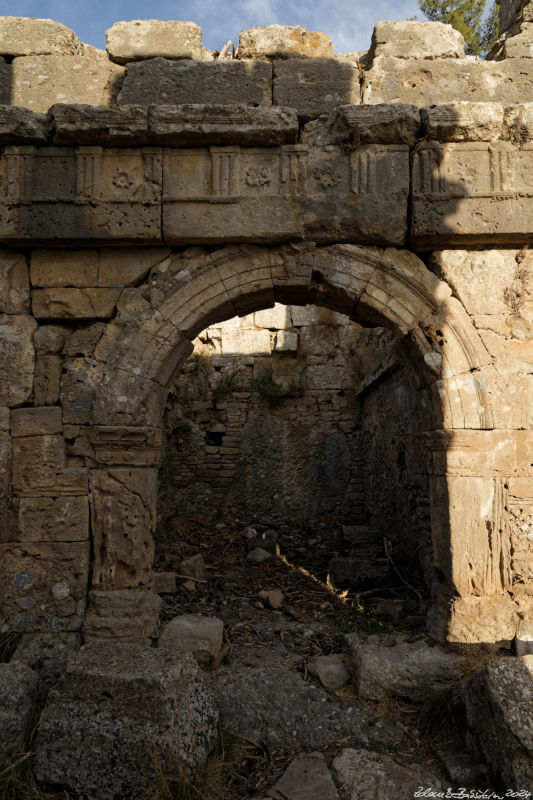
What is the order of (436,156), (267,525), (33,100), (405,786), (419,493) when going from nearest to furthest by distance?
(405,786)
(436,156)
(33,100)
(419,493)
(267,525)

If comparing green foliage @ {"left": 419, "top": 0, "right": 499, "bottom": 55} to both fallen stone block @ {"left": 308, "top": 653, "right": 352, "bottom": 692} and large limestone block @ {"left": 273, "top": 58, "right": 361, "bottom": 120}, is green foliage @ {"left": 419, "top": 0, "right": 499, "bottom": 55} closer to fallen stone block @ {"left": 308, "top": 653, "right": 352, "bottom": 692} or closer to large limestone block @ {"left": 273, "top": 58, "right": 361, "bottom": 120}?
large limestone block @ {"left": 273, "top": 58, "right": 361, "bottom": 120}

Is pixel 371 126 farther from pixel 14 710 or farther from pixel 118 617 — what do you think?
pixel 14 710

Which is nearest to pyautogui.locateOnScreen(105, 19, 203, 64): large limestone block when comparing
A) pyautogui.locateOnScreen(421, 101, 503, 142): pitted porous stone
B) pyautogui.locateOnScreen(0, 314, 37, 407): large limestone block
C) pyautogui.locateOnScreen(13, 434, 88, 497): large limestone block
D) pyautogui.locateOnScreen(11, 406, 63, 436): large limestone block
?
pyautogui.locateOnScreen(421, 101, 503, 142): pitted porous stone

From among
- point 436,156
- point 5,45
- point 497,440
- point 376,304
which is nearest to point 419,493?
point 497,440

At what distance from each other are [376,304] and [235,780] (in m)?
3.16

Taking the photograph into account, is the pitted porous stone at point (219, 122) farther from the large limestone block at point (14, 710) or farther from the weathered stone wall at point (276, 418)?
the weathered stone wall at point (276, 418)

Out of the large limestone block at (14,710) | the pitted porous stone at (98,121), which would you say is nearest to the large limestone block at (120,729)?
the large limestone block at (14,710)

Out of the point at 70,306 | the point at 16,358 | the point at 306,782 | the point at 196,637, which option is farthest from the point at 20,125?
the point at 306,782

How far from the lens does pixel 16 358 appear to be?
163 inches

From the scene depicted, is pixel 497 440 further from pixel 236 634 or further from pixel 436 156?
pixel 236 634

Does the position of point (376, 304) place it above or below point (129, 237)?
below

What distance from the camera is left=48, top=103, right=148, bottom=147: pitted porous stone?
4020 mm

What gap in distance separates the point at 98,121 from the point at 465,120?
8.78 ft

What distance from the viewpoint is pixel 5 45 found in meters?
4.66
